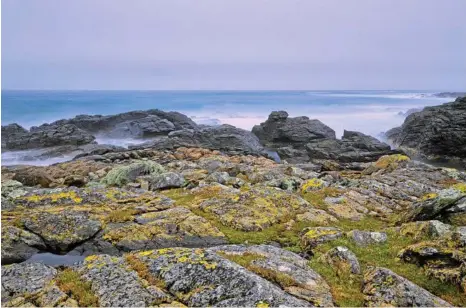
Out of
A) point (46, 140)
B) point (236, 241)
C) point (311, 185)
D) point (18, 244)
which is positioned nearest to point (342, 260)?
point (236, 241)

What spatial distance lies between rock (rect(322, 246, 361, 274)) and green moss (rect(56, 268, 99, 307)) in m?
6.71

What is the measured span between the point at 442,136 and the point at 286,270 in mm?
56140

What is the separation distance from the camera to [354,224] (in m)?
15.6

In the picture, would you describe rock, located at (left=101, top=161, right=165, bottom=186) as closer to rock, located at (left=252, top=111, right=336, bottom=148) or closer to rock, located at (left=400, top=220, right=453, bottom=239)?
rock, located at (left=400, top=220, right=453, bottom=239)

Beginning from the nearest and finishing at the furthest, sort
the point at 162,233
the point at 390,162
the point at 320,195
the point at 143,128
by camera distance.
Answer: the point at 162,233
the point at 320,195
the point at 390,162
the point at 143,128

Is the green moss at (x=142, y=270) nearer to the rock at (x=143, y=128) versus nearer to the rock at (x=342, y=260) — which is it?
the rock at (x=342, y=260)

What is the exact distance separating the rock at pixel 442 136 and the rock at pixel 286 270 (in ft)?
174

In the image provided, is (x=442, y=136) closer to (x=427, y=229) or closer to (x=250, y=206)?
(x=427, y=229)

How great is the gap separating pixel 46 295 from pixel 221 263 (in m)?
4.29

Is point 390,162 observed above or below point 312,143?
above

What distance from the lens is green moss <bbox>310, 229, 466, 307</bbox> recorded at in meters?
9.01

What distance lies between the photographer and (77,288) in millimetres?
8602

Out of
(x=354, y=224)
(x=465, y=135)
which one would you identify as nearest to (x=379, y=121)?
(x=465, y=135)

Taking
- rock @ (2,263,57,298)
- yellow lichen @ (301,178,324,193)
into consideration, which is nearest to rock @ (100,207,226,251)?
rock @ (2,263,57,298)
